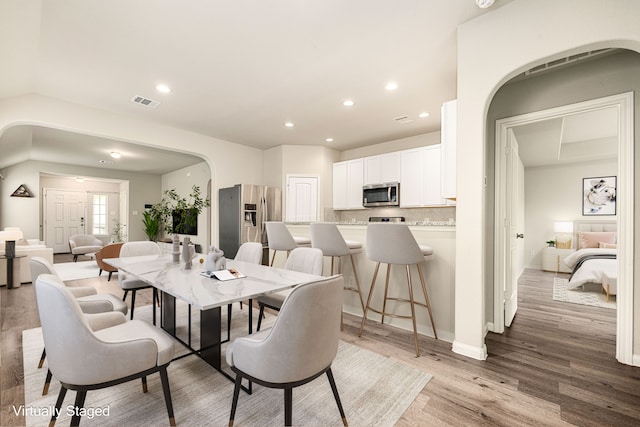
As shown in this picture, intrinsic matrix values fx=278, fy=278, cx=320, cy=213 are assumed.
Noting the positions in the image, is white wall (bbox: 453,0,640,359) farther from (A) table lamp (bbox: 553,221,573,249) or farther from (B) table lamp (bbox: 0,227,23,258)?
(B) table lamp (bbox: 0,227,23,258)

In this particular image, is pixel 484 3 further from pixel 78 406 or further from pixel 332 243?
pixel 78 406

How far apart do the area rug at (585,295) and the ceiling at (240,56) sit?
3.30 metres

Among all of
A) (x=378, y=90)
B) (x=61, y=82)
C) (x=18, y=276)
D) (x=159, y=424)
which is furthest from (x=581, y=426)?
(x=18, y=276)

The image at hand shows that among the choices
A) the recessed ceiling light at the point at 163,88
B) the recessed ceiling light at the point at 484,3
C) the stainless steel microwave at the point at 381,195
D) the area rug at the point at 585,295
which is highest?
the recessed ceiling light at the point at 163,88

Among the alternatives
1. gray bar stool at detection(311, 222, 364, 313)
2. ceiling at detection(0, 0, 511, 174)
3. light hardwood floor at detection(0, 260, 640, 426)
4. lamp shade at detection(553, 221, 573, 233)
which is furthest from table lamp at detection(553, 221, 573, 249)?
gray bar stool at detection(311, 222, 364, 313)

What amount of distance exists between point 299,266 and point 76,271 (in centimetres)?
604

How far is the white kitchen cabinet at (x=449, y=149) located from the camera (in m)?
2.41

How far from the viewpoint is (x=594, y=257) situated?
14.5 feet

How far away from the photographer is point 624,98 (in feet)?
7.21

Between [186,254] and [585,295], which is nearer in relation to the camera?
[186,254]

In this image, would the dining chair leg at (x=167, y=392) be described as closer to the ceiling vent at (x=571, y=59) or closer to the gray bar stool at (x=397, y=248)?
the gray bar stool at (x=397, y=248)

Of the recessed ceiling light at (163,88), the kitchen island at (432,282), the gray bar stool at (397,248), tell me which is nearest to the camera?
the gray bar stool at (397,248)

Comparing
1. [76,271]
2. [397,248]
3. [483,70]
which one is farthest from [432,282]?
[76,271]

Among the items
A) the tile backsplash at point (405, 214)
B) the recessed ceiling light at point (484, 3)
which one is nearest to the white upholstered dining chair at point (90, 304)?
the recessed ceiling light at point (484, 3)
